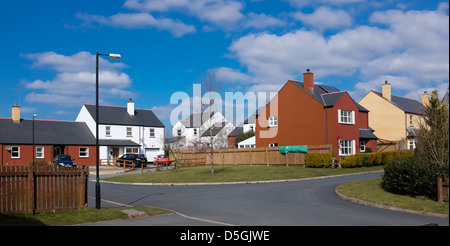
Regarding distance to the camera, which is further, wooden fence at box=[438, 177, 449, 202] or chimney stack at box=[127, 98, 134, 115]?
chimney stack at box=[127, 98, 134, 115]

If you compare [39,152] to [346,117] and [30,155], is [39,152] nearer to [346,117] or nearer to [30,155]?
[30,155]

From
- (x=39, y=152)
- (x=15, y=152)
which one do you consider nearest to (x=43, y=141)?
(x=39, y=152)

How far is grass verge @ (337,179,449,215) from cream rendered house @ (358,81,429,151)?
35.9 m

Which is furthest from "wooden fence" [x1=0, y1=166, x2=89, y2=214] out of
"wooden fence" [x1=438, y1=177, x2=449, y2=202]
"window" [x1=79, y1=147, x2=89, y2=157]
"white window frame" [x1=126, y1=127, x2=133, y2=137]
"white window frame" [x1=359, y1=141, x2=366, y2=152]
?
"white window frame" [x1=126, y1=127, x2=133, y2=137]

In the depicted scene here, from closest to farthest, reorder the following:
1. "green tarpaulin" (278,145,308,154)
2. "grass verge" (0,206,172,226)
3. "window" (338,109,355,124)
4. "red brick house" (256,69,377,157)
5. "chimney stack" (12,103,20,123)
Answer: "grass verge" (0,206,172,226) → "green tarpaulin" (278,145,308,154) → "red brick house" (256,69,377,157) → "window" (338,109,355,124) → "chimney stack" (12,103,20,123)

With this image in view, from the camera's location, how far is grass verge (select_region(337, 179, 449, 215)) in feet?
43.7

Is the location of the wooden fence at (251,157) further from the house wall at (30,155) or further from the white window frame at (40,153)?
the white window frame at (40,153)

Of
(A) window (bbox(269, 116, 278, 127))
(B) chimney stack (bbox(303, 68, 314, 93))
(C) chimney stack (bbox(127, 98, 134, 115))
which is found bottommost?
(A) window (bbox(269, 116, 278, 127))

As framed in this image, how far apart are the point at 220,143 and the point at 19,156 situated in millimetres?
38755

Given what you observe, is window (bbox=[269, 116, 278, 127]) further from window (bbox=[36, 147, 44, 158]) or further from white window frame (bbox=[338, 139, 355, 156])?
window (bbox=[36, 147, 44, 158])

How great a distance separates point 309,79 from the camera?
43031 mm

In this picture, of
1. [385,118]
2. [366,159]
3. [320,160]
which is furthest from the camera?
[385,118]

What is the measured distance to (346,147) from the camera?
41.4 meters

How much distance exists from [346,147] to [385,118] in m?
17.7
